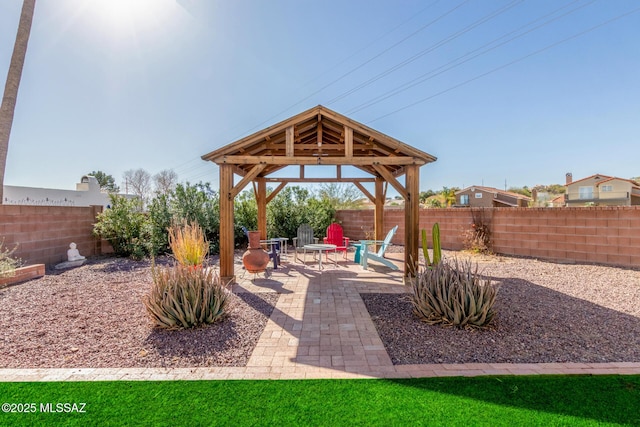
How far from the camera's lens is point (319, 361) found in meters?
3.16

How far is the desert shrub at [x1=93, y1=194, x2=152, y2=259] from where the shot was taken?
9258mm

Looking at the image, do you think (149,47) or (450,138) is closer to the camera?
(149,47)

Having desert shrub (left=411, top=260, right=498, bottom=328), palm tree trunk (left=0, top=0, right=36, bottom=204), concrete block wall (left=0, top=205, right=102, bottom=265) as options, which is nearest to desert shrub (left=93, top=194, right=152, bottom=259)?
concrete block wall (left=0, top=205, right=102, bottom=265)

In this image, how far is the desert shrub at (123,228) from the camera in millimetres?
9258

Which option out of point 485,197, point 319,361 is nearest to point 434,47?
point 319,361

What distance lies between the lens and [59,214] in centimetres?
833

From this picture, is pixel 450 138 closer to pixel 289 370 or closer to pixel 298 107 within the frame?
pixel 298 107

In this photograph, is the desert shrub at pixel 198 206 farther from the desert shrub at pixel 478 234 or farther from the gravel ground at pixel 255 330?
the desert shrub at pixel 478 234

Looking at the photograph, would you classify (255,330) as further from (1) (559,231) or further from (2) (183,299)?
Answer: (1) (559,231)

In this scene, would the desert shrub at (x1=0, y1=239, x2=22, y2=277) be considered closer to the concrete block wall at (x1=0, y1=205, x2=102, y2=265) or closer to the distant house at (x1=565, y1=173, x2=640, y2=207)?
the concrete block wall at (x1=0, y1=205, x2=102, y2=265)

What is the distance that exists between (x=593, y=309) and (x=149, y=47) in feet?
42.0

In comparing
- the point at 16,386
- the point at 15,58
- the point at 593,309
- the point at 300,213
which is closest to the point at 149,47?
the point at 15,58

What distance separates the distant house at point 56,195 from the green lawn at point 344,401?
60.7 feet

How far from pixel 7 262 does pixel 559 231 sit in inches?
525
